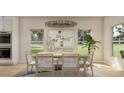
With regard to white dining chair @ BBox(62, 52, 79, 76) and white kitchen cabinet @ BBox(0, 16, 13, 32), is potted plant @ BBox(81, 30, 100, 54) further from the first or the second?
white kitchen cabinet @ BBox(0, 16, 13, 32)

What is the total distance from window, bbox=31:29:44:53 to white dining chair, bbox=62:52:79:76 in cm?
50

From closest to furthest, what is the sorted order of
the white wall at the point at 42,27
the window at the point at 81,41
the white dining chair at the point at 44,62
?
the white wall at the point at 42,27 → the window at the point at 81,41 → the white dining chair at the point at 44,62

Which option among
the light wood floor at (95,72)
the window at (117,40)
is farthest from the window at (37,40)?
the window at (117,40)

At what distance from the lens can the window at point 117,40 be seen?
111 inches

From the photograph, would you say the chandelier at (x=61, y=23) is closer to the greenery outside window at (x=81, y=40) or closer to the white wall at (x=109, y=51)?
the greenery outside window at (x=81, y=40)

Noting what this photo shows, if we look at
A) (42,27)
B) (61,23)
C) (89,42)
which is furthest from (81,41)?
(42,27)

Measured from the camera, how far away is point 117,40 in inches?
111

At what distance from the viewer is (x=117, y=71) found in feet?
9.07

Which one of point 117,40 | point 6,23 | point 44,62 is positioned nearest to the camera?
point 117,40

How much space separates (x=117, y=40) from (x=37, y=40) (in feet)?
4.23

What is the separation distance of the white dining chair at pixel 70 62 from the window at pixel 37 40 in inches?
19.7

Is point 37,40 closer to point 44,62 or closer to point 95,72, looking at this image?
point 44,62
